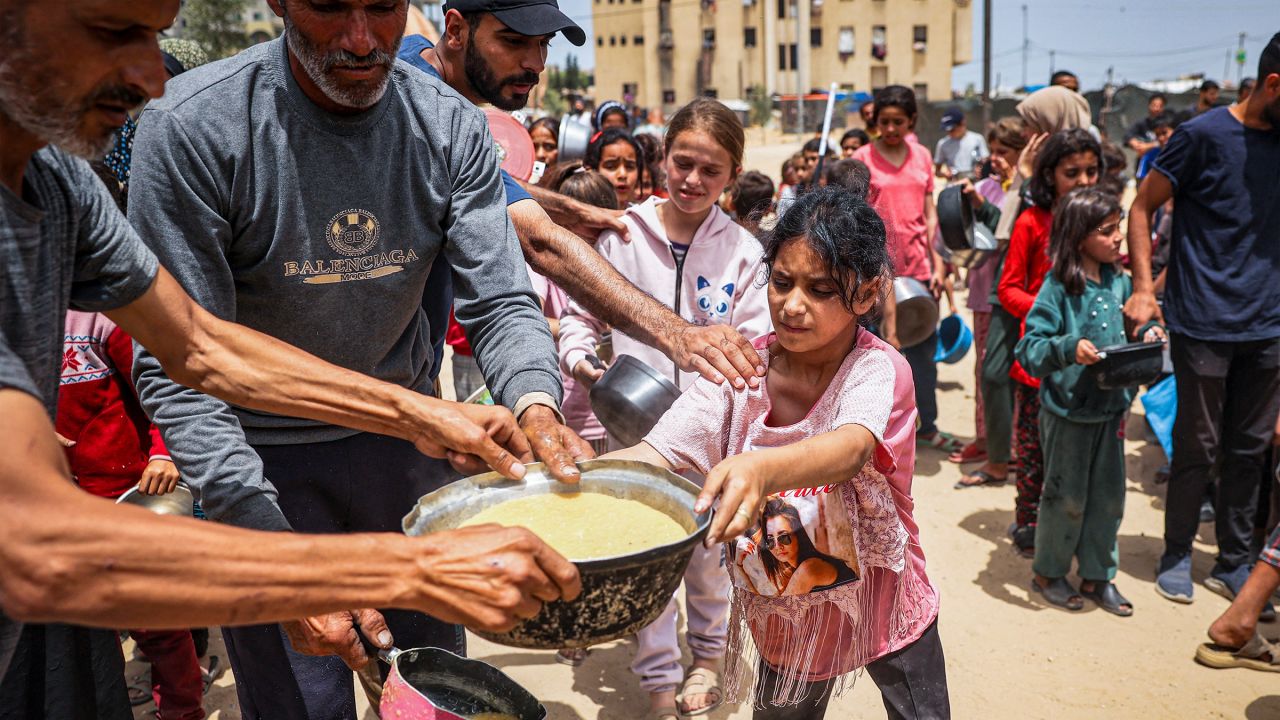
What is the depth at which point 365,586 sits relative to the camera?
1297mm

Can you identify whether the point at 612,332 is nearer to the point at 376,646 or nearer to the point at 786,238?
the point at 786,238

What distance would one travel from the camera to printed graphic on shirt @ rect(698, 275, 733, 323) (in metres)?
3.58

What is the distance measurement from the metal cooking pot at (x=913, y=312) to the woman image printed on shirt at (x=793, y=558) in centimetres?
326

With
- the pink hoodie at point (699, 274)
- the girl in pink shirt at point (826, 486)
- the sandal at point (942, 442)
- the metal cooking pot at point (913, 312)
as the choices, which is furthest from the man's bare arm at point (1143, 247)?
the girl in pink shirt at point (826, 486)

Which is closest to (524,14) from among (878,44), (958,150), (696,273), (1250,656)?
(696,273)

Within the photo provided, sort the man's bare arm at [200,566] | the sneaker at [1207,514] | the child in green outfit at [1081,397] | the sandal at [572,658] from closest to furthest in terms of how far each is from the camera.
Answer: the man's bare arm at [200,566] < the sandal at [572,658] < the child in green outfit at [1081,397] < the sneaker at [1207,514]

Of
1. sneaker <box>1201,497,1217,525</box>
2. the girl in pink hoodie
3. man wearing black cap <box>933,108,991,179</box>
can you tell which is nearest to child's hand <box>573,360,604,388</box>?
the girl in pink hoodie

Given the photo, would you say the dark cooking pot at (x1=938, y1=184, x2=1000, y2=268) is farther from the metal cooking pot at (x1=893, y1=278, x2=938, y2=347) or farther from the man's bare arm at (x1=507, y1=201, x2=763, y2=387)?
the man's bare arm at (x1=507, y1=201, x2=763, y2=387)

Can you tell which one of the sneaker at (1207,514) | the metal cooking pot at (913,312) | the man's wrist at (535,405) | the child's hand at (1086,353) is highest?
the man's wrist at (535,405)

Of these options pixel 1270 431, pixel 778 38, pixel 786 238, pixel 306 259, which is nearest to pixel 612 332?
pixel 786 238

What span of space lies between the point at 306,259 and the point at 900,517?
1550 millimetres

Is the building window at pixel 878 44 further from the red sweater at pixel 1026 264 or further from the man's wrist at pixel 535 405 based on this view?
the man's wrist at pixel 535 405

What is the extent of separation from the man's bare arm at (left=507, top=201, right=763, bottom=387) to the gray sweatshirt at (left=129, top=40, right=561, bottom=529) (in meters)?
0.39

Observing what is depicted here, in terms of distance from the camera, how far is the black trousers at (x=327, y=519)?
2115 millimetres
